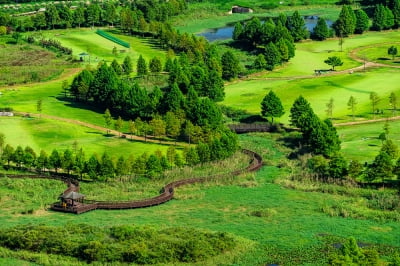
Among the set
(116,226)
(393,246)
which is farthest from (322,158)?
(116,226)

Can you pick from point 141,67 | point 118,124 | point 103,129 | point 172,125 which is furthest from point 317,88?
point 118,124

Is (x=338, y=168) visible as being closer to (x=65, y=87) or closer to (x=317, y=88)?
(x=317, y=88)

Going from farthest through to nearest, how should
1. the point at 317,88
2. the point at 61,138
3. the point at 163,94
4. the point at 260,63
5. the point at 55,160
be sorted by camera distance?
the point at 260,63 < the point at 317,88 < the point at 163,94 < the point at 61,138 < the point at 55,160

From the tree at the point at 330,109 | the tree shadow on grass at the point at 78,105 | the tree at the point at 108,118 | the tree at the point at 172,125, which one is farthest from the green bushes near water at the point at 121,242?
the tree shadow on grass at the point at 78,105

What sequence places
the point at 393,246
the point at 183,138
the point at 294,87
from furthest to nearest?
the point at 294,87 → the point at 183,138 → the point at 393,246

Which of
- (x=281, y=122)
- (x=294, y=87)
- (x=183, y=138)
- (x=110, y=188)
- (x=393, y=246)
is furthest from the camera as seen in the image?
(x=294, y=87)

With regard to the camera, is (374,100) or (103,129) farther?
(374,100)

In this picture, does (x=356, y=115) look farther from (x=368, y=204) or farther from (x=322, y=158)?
(x=368, y=204)
